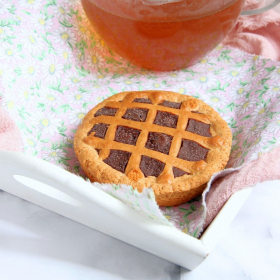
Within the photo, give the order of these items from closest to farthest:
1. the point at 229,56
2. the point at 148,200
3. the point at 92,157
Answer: the point at 148,200
the point at 92,157
the point at 229,56

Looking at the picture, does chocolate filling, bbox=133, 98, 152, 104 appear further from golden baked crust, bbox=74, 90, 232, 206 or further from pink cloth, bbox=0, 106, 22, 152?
pink cloth, bbox=0, 106, 22, 152

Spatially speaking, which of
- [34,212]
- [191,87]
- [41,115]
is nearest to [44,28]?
[41,115]

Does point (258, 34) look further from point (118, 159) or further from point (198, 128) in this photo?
point (118, 159)

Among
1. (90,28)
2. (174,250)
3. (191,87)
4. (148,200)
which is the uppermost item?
(90,28)

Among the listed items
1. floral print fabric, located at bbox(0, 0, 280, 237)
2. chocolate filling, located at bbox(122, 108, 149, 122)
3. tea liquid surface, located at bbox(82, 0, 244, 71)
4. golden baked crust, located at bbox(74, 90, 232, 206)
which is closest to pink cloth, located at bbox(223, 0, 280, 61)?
floral print fabric, located at bbox(0, 0, 280, 237)

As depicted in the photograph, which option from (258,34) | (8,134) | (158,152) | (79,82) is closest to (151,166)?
(158,152)

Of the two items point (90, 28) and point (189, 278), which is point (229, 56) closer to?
point (90, 28)
